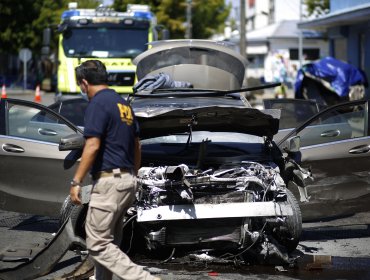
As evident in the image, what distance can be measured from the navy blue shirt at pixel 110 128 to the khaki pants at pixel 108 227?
0.11m

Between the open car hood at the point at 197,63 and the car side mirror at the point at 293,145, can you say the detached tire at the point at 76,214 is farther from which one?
the open car hood at the point at 197,63

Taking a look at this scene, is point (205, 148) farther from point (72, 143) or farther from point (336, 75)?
point (336, 75)

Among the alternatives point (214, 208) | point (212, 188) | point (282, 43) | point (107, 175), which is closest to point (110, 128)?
point (107, 175)

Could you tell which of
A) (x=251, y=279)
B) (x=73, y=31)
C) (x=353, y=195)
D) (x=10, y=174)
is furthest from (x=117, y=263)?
(x=73, y=31)

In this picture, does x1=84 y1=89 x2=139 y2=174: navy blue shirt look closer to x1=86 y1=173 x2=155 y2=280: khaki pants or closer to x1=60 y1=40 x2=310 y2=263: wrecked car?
x1=86 y1=173 x2=155 y2=280: khaki pants

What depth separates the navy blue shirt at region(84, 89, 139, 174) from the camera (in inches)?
214

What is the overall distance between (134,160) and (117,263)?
78 cm

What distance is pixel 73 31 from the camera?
18.9m

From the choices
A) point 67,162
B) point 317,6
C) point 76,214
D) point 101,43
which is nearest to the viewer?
point 76,214

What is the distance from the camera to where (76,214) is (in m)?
7.01

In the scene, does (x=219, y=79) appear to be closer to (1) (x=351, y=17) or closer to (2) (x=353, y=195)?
(2) (x=353, y=195)

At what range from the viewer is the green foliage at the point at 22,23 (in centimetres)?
4841

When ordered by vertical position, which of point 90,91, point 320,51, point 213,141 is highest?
point 90,91

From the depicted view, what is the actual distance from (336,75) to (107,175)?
16005mm
